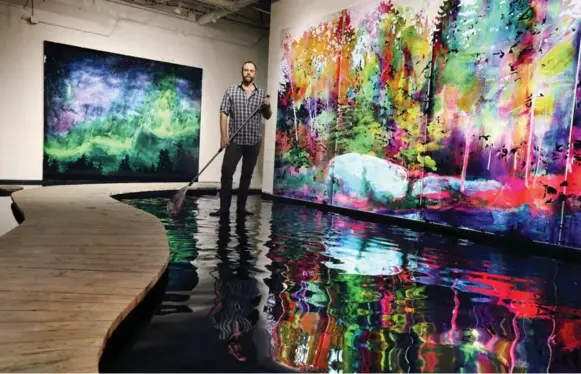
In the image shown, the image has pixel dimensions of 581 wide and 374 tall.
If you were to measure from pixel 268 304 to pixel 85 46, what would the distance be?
6.31 metres

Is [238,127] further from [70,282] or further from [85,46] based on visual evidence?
[85,46]

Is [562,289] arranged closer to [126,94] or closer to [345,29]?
[345,29]

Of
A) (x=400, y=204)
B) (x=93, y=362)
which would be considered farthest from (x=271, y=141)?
(x=93, y=362)

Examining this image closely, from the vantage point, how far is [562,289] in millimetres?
2215

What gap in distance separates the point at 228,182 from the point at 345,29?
7.52ft

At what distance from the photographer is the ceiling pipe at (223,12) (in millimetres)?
6695

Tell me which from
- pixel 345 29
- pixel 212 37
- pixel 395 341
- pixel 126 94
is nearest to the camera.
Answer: pixel 395 341

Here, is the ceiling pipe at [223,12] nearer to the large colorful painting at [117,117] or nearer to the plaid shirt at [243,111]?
the large colorful painting at [117,117]

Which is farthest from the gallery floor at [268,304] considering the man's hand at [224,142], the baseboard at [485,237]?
the man's hand at [224,142]

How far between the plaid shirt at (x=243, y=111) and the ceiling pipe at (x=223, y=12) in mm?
2965

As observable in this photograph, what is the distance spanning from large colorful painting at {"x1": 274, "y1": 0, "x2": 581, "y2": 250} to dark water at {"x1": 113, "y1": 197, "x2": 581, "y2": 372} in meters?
0.70

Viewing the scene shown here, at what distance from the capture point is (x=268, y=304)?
1728mm

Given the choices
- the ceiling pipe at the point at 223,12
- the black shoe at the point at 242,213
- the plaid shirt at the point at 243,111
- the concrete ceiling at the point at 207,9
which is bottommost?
the black shoe at the point at 242,213

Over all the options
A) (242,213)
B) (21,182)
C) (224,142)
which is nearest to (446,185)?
(242,213)
